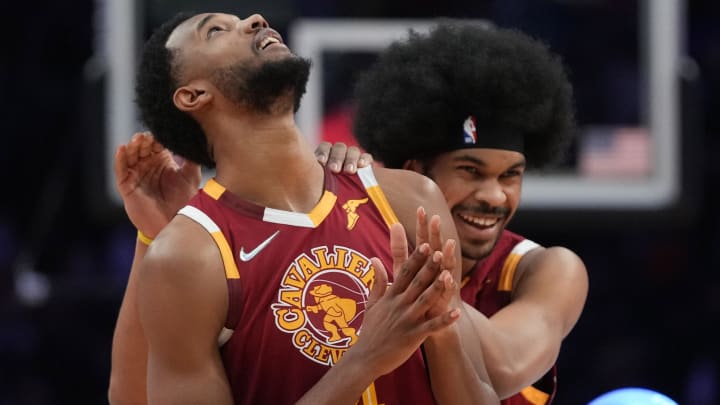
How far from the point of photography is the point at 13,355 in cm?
774

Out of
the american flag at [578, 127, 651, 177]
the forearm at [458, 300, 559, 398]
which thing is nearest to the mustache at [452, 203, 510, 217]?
the forearm at [458, 300, 559, 398]

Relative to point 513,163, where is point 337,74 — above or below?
above

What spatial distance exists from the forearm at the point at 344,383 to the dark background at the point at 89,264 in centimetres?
471

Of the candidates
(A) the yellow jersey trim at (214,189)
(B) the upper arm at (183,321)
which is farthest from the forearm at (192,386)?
(A) the yellow jersey trim at (214,189)

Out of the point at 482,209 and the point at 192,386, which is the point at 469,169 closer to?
the point at 482,209

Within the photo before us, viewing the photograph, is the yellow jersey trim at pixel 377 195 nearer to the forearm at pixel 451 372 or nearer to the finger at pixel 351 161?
the finger at pixel 351 161

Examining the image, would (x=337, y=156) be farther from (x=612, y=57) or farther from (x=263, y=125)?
(x=612, y=57)

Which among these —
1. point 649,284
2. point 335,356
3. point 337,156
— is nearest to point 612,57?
point 649,284

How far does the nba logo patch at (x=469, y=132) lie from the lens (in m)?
3.84

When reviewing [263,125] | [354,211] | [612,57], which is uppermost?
[612,57]

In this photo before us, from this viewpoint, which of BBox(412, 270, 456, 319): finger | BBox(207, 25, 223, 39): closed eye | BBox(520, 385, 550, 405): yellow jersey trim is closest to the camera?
BBox(412, 270, 456, 319): finger

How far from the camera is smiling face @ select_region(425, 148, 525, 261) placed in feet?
12.2

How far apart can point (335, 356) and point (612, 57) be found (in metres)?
3.96

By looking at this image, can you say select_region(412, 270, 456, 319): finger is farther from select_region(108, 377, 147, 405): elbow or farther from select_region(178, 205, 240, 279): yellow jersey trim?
select_region(108, 377, 147, 405): elbow
